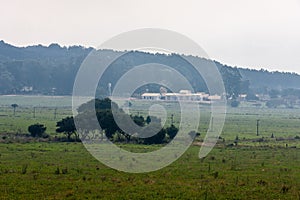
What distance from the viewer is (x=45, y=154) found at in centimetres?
4166

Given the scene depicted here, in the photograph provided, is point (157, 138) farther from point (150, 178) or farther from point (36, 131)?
point (150, 178)

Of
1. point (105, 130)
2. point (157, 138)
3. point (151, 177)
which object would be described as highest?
point (105, 130)

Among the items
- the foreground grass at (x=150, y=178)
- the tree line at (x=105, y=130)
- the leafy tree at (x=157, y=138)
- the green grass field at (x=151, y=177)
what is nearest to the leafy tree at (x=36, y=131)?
the tree line at (x=105, y=130)

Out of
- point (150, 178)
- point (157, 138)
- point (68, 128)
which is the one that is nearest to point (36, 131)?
point (68, 128)

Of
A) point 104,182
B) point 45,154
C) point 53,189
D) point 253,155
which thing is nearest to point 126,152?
point 45,154

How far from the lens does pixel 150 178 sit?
30484 mm

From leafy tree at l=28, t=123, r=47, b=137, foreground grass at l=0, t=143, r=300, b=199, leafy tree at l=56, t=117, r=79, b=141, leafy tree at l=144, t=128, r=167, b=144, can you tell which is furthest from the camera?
leafy tree at l=28, t=123, r=47, b=137

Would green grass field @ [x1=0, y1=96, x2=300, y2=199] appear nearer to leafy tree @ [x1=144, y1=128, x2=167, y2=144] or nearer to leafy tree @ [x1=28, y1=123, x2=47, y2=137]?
leafy tree @ [x1=144, y1=128, x2=167, y2=144]

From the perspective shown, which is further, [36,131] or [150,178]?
[36,131]

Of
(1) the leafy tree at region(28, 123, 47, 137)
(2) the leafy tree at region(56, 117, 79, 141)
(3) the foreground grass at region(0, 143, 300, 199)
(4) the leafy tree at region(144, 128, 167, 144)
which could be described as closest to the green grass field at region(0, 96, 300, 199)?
(3) the foreground grass at region(0, 143, 300, 199)

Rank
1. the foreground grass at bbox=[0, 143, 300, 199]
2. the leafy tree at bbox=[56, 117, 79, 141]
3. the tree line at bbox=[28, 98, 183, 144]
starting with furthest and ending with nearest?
the tree line at bbox=[28, 98, 183, 144], the leafy tree at bbox=[56, 117, 79, 141], the foreground grass at bbox=[0, 143, 300, 199]

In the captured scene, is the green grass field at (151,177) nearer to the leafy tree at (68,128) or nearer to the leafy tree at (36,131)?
the leafy tree at (68,128)

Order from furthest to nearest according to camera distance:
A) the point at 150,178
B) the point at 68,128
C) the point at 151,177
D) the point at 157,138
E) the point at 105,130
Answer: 1. the point at 105,130
2. the point at 157,138
3. the point at 68,128
4. the point at 151,177
5. the point at 150,178

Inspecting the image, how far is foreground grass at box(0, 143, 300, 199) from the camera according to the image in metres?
25.2
